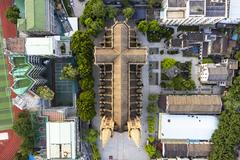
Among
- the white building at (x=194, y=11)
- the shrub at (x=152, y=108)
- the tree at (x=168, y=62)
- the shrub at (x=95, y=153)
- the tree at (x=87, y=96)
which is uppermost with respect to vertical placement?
the white building at (x=194, y=11)

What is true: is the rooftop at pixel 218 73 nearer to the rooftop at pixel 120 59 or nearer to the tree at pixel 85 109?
the rooftop at pixel 120 59

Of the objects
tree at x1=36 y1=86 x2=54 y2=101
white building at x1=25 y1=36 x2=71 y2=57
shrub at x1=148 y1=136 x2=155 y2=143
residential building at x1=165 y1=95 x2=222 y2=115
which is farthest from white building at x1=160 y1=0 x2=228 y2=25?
tree at x1=36 y1=86 x2=54 y2=101

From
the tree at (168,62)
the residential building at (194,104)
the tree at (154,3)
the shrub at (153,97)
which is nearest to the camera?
the tree at (154,3)

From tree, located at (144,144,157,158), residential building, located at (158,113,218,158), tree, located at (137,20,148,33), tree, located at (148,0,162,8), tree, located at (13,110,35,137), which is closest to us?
tree, located at (13,110,35,137)

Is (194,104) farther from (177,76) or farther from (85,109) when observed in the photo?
(85,109)

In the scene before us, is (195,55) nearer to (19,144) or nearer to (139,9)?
(139,9)

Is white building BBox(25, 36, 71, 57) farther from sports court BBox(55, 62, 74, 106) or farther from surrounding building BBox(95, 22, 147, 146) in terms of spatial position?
sports court BBox(55, 62, 74, 106)

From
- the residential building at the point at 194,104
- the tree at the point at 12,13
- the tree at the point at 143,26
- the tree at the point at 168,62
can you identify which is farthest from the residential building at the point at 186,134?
the tree at the point at 12,13
